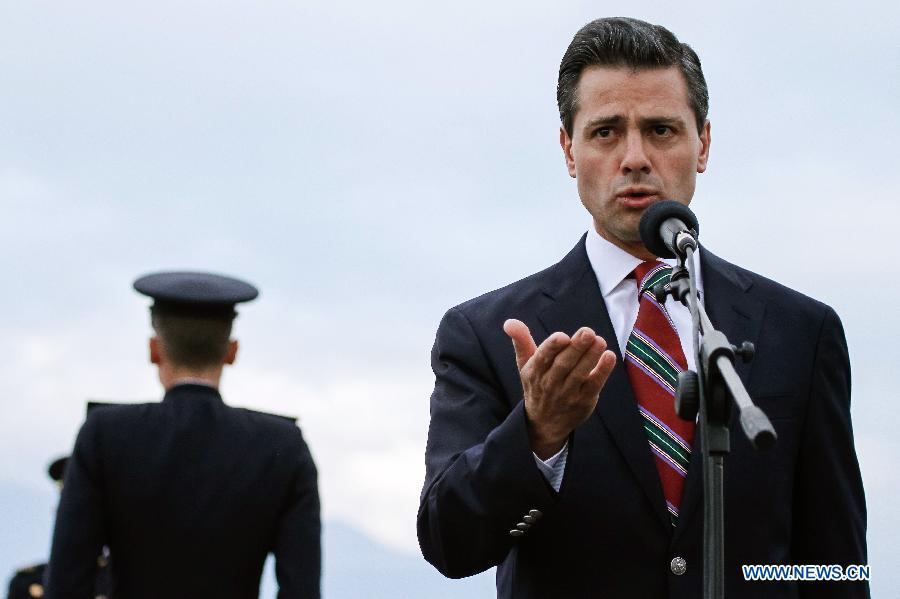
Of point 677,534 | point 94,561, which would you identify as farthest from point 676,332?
point 94,561

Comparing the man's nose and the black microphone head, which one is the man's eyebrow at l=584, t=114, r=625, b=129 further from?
the black microphone head

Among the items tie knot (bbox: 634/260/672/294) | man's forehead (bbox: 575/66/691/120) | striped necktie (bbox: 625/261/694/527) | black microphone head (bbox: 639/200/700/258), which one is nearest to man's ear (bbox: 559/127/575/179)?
man's forehead (bbox: 575/66/691/120)

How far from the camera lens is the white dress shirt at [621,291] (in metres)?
4.02

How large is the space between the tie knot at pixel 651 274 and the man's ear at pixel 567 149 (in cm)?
51

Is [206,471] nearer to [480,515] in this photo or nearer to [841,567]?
[480,515]

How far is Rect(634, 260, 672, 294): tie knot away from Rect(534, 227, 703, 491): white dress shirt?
4 cm

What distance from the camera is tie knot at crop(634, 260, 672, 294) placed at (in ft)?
13.3

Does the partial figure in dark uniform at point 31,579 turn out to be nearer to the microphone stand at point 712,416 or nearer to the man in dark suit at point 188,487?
the man in dark suit at point 188,487

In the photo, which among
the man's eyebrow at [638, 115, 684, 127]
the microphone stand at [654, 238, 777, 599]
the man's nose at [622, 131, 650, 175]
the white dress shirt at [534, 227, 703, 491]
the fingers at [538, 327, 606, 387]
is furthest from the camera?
the man's eyebrow at [638, 115, 684, 127]

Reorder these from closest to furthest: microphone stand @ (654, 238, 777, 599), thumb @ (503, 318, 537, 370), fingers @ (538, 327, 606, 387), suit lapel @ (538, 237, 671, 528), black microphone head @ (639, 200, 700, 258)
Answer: microphone stand @ (654, 238, 777, 599)
fingers @ (538, 327, 606, 387)
thumb @ (503, 318, 537, 370)
black microphone head @ (639, 200, 700, 258)
suit lapel @ (538, 237, 671, 528)

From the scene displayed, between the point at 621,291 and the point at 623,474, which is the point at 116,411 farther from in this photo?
the point at 623,474

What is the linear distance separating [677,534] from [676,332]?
0.59 meters

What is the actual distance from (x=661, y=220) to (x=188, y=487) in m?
2.20

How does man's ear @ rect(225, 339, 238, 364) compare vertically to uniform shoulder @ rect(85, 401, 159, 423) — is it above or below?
above
